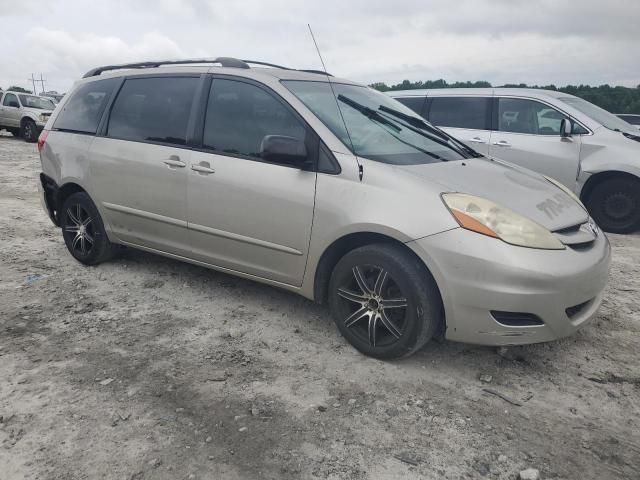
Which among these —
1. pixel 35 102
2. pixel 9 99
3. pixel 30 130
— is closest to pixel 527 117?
pixel 30 130

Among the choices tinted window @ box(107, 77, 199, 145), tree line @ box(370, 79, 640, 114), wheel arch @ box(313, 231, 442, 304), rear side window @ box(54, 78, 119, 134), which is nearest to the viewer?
wheel arch @ box(313, 231, 442, 304)

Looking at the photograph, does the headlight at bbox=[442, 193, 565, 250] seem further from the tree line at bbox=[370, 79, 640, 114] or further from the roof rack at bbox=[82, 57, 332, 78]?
the tree line at bbox=[370, 79, 640, 114]

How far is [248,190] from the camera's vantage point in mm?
3410

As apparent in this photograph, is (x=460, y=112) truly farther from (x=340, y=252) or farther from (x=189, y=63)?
(x=340, y=252)

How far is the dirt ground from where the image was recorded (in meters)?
2.24

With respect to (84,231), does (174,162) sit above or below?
above

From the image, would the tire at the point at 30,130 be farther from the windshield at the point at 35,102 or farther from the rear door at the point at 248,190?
the rear door at the point at 248,190

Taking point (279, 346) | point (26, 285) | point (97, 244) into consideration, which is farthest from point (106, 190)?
point (279, 346)

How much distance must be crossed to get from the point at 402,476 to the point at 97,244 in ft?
11.4

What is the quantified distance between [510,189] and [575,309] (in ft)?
2.60

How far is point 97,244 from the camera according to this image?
4.57 metres

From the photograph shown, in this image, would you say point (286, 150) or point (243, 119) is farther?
→ point (243, 119)

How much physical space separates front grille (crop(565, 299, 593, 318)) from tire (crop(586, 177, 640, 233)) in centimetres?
410

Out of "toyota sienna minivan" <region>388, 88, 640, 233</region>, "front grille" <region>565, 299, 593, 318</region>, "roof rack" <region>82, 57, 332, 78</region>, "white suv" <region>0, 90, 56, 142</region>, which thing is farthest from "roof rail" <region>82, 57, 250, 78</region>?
"white suv" <region>0, 90, 56, 142</region>
